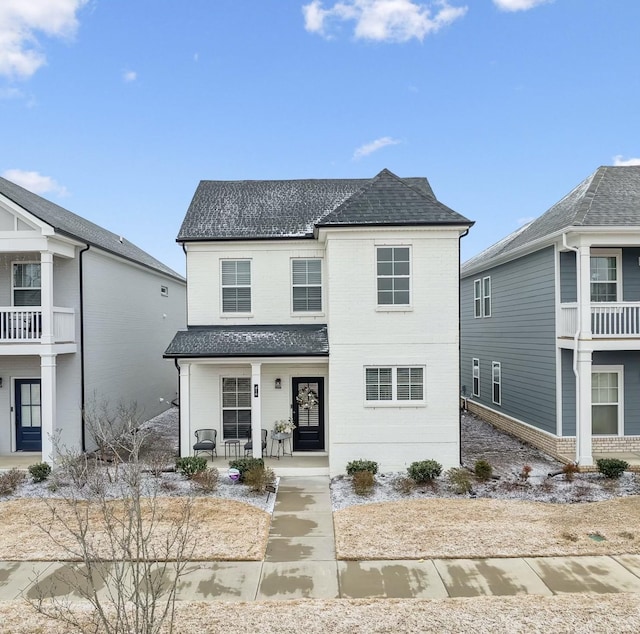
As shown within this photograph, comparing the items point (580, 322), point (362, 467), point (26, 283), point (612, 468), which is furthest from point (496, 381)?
point (26, 283)

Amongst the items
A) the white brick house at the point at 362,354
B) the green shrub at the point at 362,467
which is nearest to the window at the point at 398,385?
the white brick house at the point at 362,354

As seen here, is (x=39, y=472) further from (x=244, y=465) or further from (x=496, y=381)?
(x=496, y=381)

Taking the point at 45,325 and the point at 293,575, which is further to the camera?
the point at 45,325

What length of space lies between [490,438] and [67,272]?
14.3 m

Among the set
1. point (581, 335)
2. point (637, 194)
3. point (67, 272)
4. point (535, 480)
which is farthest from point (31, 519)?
point (637, 194)

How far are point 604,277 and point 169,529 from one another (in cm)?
1311

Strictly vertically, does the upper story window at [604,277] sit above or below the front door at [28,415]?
above

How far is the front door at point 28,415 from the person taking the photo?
→ 49.5ft

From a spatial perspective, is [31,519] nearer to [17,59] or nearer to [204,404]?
[204,404]

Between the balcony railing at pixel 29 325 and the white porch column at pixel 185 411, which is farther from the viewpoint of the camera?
the balcony railing at pixel 29 325

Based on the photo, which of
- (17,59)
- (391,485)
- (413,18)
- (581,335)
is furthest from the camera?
(17,59)

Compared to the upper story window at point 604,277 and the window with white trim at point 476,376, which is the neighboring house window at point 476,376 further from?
the upper story window at point 604,277

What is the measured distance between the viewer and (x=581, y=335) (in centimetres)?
1309

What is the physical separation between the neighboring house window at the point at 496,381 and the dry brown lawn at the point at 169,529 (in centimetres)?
1172
